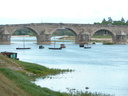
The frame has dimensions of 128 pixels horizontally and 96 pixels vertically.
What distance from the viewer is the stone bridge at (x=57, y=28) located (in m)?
130

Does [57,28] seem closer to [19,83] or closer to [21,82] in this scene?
[21,82]

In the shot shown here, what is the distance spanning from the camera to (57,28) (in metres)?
135

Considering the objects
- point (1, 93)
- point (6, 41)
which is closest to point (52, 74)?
point (1, 93)

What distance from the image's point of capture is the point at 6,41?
427 feet

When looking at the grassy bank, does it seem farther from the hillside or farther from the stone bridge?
the stone bridge

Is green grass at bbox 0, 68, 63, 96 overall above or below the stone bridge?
below

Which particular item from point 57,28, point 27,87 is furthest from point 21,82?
point 57,28

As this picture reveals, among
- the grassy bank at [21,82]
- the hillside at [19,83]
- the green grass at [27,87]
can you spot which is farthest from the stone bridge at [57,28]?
the green grass at [27,87]

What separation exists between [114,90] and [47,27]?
9984cm

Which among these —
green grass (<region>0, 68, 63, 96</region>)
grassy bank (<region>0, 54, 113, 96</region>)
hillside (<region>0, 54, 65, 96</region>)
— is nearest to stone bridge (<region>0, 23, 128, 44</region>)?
grassy bank (<region>0, 54, 113, 96</region>)

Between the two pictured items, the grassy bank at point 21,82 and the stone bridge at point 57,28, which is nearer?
the grassy bank at point 21,82

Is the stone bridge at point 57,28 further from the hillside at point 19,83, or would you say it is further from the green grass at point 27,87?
the green grass at point 27,87

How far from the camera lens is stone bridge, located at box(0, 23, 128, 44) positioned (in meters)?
130

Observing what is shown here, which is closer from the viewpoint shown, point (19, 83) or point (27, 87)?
point (27, 87)
